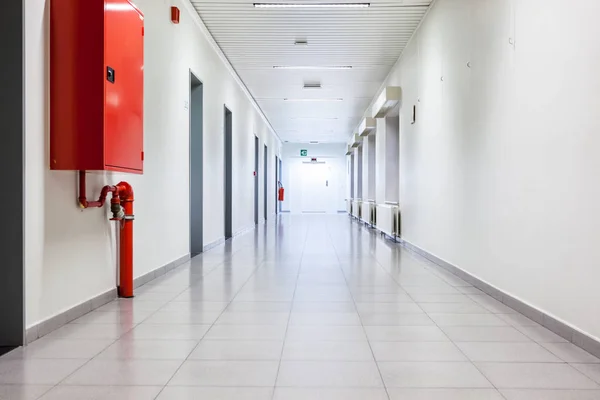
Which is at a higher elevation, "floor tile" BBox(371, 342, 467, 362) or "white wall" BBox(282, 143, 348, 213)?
"white wall" BBox(282, 143, 348, 213)

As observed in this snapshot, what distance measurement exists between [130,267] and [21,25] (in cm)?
215

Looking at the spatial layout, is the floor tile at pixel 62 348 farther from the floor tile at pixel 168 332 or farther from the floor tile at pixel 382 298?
the floor tile at pixel 382 298

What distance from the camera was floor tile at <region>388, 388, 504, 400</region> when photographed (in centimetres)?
216

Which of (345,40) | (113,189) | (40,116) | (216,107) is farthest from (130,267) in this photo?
(345,40)

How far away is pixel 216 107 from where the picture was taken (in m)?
8.73

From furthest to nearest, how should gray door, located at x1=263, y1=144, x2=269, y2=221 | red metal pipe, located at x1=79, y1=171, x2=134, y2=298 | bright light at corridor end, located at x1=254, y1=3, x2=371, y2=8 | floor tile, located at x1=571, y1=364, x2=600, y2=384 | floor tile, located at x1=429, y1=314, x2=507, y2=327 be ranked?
gray door, located at x1=263, y1=144, x2=269, y2=221
bright light at corridor end, located at x1=254, y1=3, x2=371, y2=8
red metal pipe, located at x1=79, y1=171, x2=134, y2=298
floor tile, located at x1=429, y1=314, x2=507, y2=327
floor tile, located at x1=571, y1=364, x2=600, y2=384

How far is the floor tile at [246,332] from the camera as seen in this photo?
3105 millimetres

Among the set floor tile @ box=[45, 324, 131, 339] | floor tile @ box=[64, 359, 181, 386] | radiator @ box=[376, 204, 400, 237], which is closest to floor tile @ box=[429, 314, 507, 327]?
floor tile @ box=[64, 359, 181, 386]

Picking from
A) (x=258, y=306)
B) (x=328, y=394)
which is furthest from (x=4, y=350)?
(x=328, y=394)

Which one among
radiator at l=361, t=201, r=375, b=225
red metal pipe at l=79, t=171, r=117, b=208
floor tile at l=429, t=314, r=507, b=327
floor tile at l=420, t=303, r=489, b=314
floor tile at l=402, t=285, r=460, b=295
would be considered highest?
red metal pipe at l=79, t=171, r=117, b=208

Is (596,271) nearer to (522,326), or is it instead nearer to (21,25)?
(522,326)

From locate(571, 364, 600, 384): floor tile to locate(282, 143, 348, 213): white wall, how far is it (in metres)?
23.8

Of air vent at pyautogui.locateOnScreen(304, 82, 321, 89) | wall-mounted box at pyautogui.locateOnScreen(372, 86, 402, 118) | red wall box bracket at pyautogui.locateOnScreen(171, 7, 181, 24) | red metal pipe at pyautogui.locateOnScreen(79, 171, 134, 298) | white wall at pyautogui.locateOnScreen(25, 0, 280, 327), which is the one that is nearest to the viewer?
white wall at pyautogui.locateOnScreen(25, 0, 280, 327)

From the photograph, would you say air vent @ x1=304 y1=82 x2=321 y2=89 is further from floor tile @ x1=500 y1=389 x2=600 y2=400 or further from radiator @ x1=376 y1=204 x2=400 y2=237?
floor tile @ x1=500 y1=389 x2=600 y2=400
